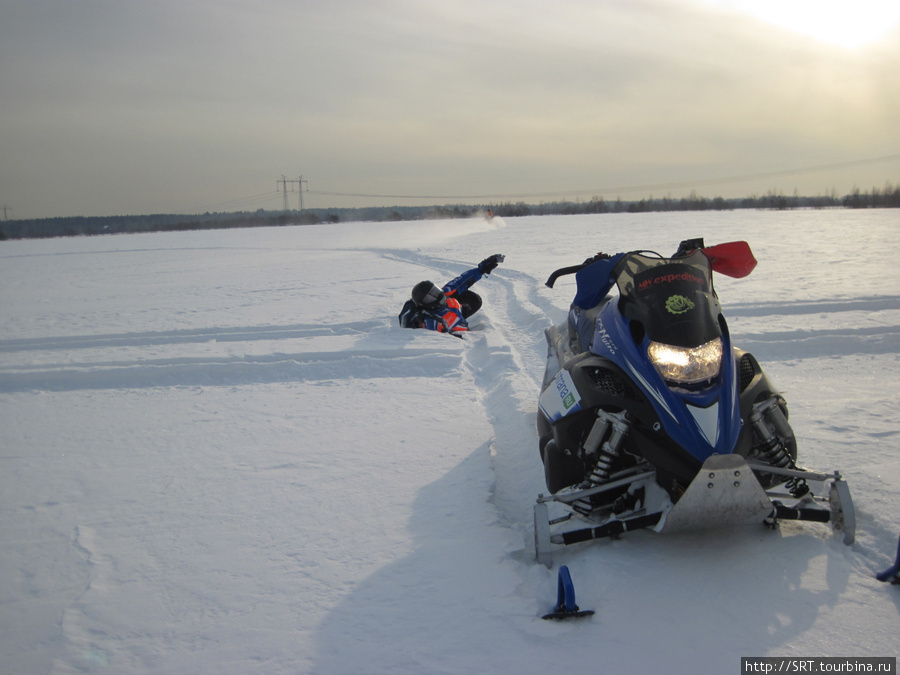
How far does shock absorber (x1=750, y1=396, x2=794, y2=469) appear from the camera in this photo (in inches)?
113

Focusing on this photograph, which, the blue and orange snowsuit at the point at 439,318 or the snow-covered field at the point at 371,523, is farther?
the blue and orange snowsuit at the point at 439,318

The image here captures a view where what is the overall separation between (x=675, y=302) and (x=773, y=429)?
0.76 m

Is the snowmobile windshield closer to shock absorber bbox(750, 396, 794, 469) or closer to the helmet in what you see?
shock absorber bbox(750, 396, 794, 469)

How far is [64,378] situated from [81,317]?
4.70 meters

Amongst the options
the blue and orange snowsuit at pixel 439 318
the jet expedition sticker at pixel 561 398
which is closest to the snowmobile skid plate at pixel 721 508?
the jet expedition sticker at pixel 561 398

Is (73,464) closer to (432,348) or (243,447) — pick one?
(243,447)

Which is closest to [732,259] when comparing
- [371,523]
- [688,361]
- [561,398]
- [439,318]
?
[688,361]

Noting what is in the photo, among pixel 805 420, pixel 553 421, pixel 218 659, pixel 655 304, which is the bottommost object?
pixel 218 659

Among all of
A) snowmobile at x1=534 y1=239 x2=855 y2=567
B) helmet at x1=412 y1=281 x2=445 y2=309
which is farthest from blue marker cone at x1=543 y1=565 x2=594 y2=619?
helmet at x1=412 y1=281 x2=445 y2=309

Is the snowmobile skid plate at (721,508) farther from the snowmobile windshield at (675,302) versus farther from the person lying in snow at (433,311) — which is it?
the person lying in snow at (433,311)

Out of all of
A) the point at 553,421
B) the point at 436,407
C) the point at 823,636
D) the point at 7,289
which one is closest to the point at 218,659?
the point at 553,421

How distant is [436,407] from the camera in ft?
18.1

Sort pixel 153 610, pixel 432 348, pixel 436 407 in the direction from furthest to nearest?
pixel 432 348 < pixel 436 407 < pixel 153 610

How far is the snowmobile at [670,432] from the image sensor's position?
270cm
